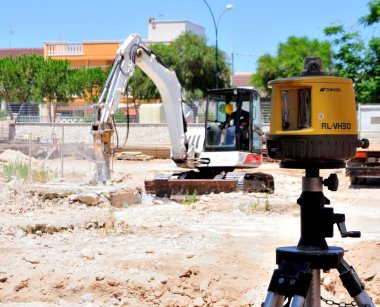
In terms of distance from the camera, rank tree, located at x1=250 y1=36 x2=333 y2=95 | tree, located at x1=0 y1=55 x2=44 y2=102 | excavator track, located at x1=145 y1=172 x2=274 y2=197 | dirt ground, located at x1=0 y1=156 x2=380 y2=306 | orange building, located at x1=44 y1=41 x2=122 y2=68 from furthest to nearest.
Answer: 1. orange building, located at x1=44 y1=41 x2=122 y2=68
2. tree, located at x1=250 y1=36 x2=333 y2=95
3. tree, located at x1=0 y1=55 x2=44 y2=102
4. excavator track, located at x1=145 y1=172 x2=274 y2=197
5. dirt ground, located at x1=0 y1=156 x2=380 y2=306

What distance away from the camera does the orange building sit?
213 feet

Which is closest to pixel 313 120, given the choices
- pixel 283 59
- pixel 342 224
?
pixel 342 224

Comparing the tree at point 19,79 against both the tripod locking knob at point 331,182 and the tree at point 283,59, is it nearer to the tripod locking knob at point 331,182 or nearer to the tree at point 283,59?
the tree at point 283,59

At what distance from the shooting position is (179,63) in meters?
59.0

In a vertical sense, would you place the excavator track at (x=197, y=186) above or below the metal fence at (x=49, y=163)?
below

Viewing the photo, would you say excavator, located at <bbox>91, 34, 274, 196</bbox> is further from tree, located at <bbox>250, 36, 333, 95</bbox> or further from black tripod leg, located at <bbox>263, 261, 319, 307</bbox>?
tree, located at <bbox>250, 36, 333, 95</bbox>

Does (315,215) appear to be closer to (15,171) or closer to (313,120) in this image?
(313,120)

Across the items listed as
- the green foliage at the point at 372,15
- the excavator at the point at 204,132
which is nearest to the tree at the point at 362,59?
the green foliage at the point at 372,15

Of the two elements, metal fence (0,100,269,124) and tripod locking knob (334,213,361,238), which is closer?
tripod locking knob (334,213,361,238)

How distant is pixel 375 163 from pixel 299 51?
38.2 m

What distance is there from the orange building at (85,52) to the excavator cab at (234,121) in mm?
47724

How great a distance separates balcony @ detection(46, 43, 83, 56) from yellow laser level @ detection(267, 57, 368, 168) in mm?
63935

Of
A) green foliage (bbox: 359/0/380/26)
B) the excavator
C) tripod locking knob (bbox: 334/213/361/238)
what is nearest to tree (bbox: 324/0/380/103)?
green foliage (bbox: 359/0/380/26)

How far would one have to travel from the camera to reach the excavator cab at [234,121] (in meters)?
17.2
